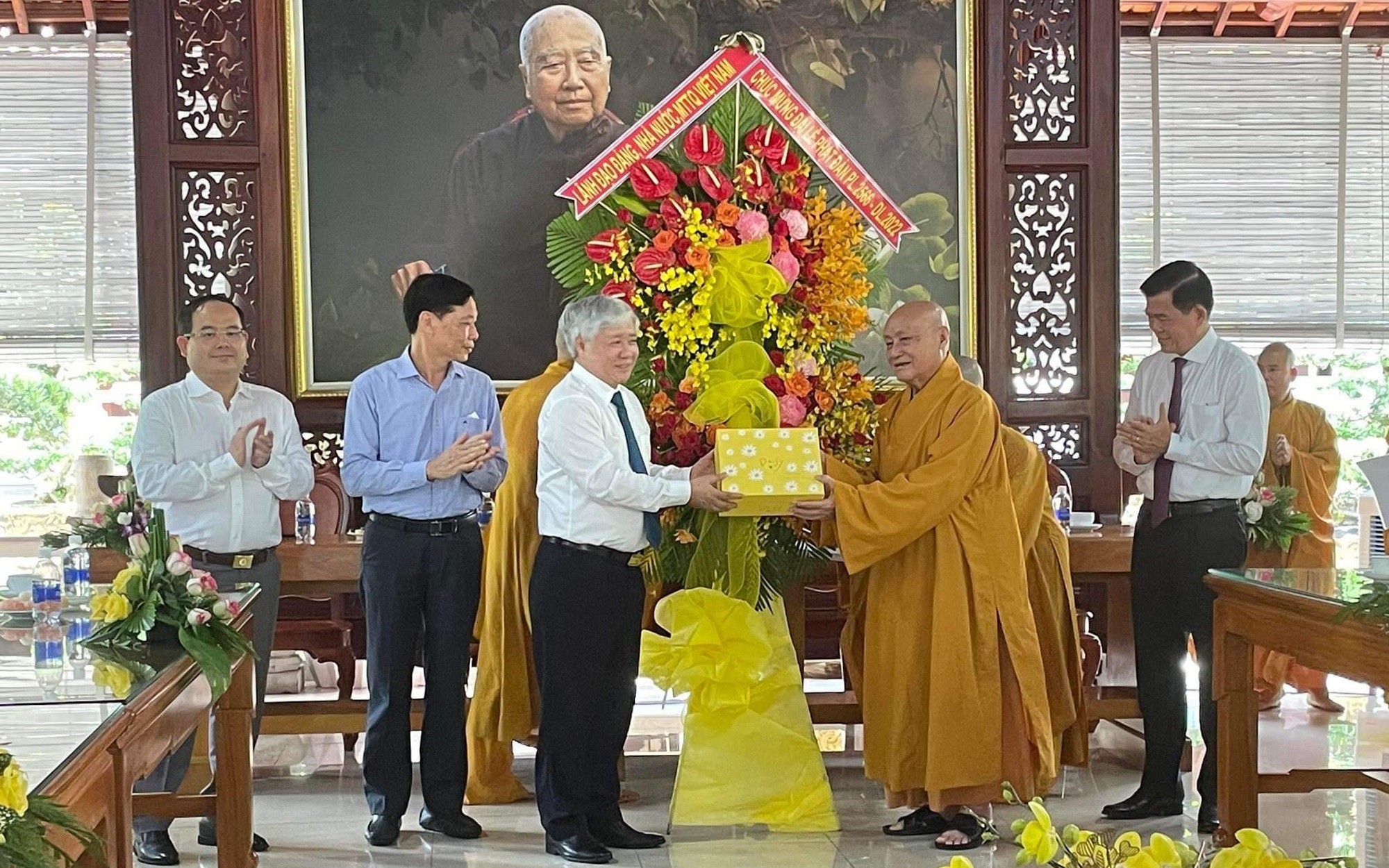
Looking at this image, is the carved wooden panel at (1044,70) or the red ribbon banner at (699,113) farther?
the carved wooden panel at (1044,70)

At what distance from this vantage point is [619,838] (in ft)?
13.9

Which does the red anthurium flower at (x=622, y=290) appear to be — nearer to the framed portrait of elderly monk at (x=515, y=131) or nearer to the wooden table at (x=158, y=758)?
the wooden table at (x=158, y=758)

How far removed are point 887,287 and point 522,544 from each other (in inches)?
97.4

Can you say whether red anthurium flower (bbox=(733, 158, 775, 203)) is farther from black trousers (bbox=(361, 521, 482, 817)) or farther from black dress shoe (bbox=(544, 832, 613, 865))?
black dress shoe (bbox=(544, 832, 613, 865))

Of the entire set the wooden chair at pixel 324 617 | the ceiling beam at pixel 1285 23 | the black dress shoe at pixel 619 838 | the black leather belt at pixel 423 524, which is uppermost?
the ceiling beam at pixel 1285 23

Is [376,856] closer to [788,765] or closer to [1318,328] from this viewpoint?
[788,765]

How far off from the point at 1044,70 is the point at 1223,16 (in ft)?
7.77

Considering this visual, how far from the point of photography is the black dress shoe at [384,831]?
430 cm

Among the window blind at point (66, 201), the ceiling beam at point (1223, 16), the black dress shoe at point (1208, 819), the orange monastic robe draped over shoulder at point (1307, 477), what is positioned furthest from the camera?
the ceiling beam at point (1223, 16)

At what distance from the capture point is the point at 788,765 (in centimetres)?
430

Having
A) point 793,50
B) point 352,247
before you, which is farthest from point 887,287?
point 352,247

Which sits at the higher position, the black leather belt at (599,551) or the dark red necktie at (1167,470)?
the dark red necktie at (1167,470)

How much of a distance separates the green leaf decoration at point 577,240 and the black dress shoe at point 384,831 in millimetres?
1593

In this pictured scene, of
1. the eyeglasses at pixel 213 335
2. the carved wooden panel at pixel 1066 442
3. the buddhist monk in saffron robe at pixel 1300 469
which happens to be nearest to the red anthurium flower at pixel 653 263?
the eyeglasses at pixel 213 335
